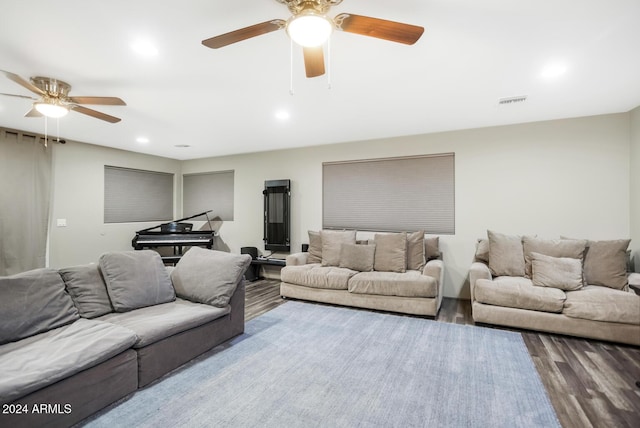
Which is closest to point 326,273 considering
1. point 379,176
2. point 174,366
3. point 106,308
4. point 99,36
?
point 379,176

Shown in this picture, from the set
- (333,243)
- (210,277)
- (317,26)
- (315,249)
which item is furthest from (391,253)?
(317,26)

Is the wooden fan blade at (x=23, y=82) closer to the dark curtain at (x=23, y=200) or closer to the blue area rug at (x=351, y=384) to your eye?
the blue area rug at (x=351, y=384)

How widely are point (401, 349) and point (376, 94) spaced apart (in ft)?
8.08

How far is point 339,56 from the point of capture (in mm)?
2344

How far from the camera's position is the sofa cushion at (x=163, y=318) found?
2156 mm

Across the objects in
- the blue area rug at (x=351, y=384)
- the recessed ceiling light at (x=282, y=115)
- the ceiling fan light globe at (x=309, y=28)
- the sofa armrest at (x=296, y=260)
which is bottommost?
the blue area rug at (x=351, y=384)

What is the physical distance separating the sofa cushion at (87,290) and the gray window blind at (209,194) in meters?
3.82

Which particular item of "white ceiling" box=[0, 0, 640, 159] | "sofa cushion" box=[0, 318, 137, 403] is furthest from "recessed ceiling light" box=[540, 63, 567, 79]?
"sofa cushion" box=[0, 318, 137, 403]

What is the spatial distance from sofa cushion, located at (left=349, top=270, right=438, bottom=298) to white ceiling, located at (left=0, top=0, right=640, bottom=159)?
77.9 inches

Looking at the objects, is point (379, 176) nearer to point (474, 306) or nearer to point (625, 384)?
point (474, 306)

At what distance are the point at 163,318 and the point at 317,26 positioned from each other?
228 centimetres

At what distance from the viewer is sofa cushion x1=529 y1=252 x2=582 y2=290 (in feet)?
9.99

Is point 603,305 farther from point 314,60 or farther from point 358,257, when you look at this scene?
point 314,60

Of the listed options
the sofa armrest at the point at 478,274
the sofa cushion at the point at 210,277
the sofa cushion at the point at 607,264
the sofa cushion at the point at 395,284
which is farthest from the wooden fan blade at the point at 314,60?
the sofa cushion at the point at 607,264
